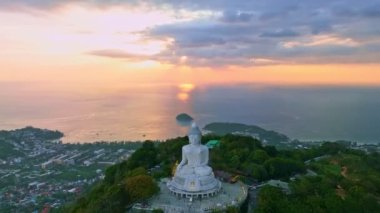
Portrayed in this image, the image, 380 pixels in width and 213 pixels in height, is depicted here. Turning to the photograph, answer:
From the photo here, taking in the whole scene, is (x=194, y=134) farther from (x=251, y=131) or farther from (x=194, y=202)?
(x=251, y=131)

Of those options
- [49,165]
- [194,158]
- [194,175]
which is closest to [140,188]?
[194,175]

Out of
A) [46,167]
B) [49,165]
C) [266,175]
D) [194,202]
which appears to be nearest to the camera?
[194,202]

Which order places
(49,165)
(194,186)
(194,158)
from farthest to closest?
1. (49,165)
2. (194,158)
3. (194,186)

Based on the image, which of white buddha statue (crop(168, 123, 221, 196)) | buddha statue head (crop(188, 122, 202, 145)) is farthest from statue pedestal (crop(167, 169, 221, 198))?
buddha statue head (crop(188, 122, 202, 145))

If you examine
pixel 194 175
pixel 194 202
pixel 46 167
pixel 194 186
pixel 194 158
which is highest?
pixel 194 158

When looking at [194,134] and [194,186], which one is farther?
[194,134]

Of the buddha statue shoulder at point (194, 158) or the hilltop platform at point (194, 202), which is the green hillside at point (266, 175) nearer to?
the hilltop platform at point (194, 202)

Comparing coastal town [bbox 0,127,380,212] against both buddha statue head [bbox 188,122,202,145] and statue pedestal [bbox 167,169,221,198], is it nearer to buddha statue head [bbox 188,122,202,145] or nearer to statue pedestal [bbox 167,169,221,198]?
statue pedestal [bbox 167,169,221,198]
